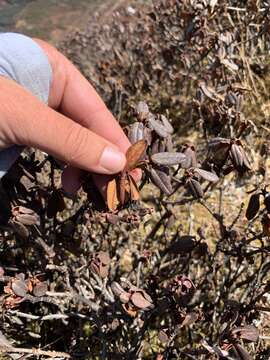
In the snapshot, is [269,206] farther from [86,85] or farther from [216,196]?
[216,196]

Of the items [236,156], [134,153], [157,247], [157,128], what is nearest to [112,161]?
[134,153]

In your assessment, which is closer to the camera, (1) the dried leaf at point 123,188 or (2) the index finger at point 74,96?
(1) the dried leaf at point 123,188

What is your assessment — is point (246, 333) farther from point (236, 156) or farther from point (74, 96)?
point (74, 96)

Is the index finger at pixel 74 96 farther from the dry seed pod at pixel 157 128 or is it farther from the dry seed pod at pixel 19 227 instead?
the dry seed pod at pixel 19 227

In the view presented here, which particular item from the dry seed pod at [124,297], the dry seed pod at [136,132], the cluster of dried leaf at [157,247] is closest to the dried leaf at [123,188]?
the cluster of dried leaf at [157,247]

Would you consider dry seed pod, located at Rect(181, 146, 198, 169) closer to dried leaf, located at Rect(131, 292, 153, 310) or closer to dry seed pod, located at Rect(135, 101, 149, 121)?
dry seed pod, located at Rect(135, 101, 149, 121)

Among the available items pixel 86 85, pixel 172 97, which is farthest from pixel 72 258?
pixel 172 97

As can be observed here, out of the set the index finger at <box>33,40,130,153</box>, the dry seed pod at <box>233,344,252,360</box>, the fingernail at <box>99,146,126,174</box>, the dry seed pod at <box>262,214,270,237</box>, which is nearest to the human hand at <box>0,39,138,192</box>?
the fingernail at <box>99,146,126,174</box>
